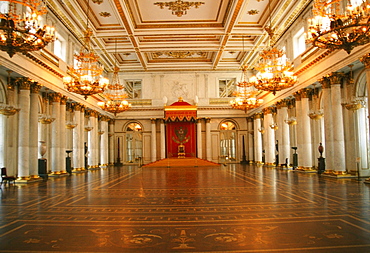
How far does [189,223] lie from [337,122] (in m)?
8.77

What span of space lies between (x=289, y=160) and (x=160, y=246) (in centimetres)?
1485

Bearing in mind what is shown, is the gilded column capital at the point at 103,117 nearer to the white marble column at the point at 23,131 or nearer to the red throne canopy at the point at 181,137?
the red throne canopy at the point at 181,137

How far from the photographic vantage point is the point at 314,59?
11.9 metres

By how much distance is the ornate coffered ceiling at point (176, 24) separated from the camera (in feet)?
42.7

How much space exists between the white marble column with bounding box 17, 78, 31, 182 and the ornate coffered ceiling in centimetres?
373

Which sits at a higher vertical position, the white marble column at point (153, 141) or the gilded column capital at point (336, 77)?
the gilded column capital at point (336, 77)

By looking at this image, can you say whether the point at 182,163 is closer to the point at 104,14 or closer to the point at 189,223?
the point at 104,14

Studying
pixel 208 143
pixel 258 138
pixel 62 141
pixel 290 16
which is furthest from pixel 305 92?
pixel 62 141

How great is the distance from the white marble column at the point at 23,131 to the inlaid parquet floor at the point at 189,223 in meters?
4.16

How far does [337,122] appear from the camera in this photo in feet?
36.1

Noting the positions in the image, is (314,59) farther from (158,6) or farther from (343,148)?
(158,6)

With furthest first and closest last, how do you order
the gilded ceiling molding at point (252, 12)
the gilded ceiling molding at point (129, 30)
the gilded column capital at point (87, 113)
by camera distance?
the gilded column capital at point (87, 113) → the gilded ceiling molding at point (252, 12) → the gilded ceiling molding at point (129, 30)

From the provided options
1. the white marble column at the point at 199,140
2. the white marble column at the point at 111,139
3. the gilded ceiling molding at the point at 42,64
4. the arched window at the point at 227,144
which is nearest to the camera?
the gilded ceiling molding at the point at 42,64

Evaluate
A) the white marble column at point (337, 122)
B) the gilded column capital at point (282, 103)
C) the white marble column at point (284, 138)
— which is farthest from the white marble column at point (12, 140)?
the gilded column capital at point (282, 103)
